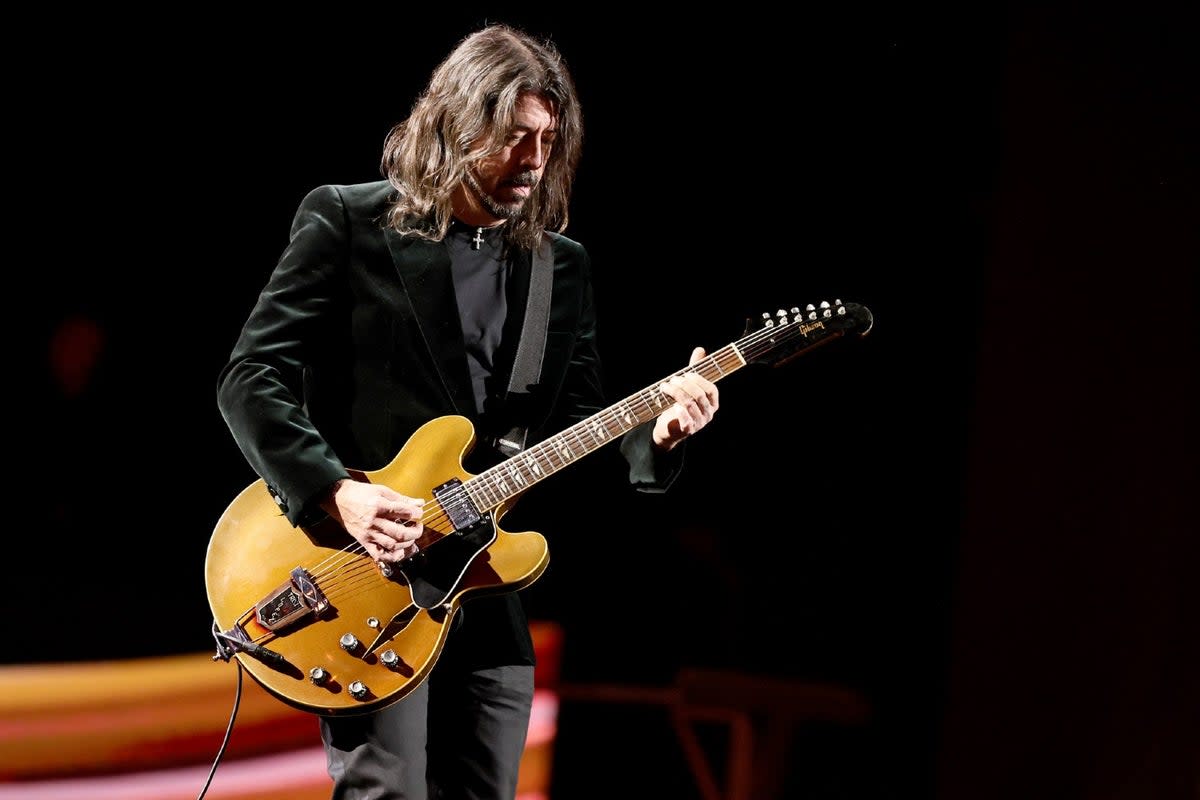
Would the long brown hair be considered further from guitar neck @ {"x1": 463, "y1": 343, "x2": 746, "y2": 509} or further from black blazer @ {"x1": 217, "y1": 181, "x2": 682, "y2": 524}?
guitar neck @ {"x1": 463, "y1": 343, "x2": 746, "y2": 509}

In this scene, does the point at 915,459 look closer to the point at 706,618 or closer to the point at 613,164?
the point at 706,618

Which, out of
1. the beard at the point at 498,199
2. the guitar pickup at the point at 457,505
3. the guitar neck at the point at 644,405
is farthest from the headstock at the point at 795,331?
the guitar pickup at the point at 457,505

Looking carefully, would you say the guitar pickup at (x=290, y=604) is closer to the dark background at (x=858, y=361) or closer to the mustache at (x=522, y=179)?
the mustache at (x=522, y=179)

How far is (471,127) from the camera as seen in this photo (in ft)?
7.25

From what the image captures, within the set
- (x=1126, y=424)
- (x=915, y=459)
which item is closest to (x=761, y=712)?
(x=915, y=459)

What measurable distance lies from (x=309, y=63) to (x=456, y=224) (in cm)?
108

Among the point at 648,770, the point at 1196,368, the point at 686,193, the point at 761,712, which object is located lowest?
the point at 648,770

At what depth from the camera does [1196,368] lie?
332 centimetres

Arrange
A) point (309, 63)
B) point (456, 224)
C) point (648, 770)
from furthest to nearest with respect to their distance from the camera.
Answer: point (648, 770) < point (309, 63) < point (456, 224)

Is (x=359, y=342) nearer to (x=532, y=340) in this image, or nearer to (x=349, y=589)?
(x=532, y=340)

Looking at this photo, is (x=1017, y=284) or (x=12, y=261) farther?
(x=1017, y=284)

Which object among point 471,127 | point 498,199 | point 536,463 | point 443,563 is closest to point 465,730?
point 443,563

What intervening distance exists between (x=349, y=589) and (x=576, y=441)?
1.63ft

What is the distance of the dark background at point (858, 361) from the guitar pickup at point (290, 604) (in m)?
1.37
